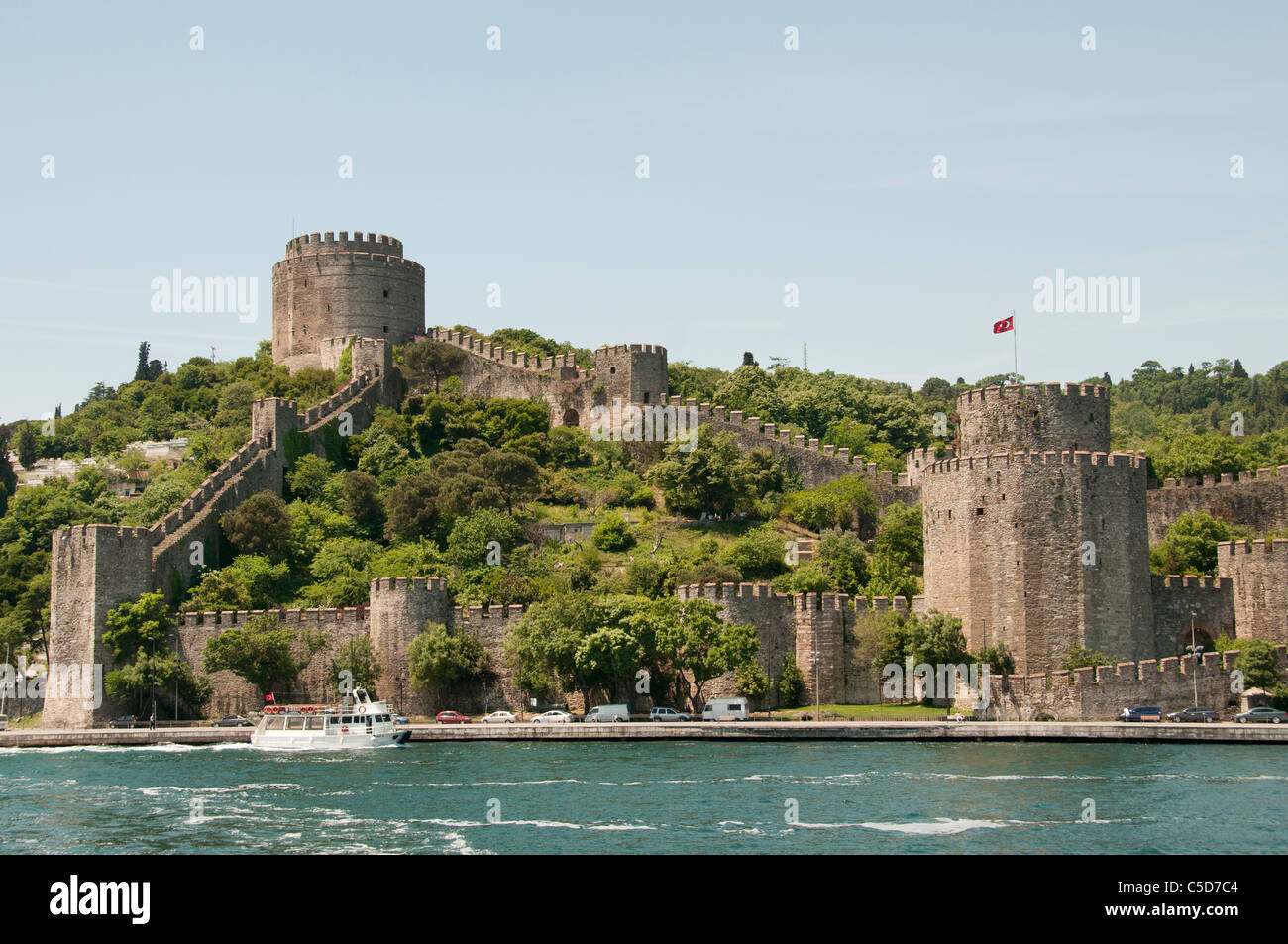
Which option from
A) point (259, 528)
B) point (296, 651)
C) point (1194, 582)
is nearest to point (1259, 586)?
point (1194, 582)

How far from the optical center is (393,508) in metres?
65.2

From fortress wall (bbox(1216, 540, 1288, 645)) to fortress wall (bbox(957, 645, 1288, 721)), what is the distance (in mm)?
2897

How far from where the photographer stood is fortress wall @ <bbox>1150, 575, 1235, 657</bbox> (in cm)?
5103

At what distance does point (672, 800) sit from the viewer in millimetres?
33969

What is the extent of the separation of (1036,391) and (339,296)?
44.6 meters

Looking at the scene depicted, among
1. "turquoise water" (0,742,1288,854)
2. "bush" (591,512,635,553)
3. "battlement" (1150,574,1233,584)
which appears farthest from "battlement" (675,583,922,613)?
"bush" (591,512,635,553)

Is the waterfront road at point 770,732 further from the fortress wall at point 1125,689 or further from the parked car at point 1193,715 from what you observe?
the fortress wall at point 1125,689

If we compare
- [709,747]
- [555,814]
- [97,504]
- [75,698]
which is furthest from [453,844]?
Answer: [97,504]

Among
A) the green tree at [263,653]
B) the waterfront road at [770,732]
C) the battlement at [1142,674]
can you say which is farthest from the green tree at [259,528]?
the battlement at [1142,674]

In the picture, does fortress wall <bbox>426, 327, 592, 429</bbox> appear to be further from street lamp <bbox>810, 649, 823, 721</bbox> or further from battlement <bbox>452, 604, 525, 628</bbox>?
street lamp <bbox>810, 649, 823, 721</bbox>

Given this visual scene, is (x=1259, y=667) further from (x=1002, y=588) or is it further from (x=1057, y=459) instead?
(x=1057, y=459)

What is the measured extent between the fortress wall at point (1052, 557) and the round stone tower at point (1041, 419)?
2.88m
